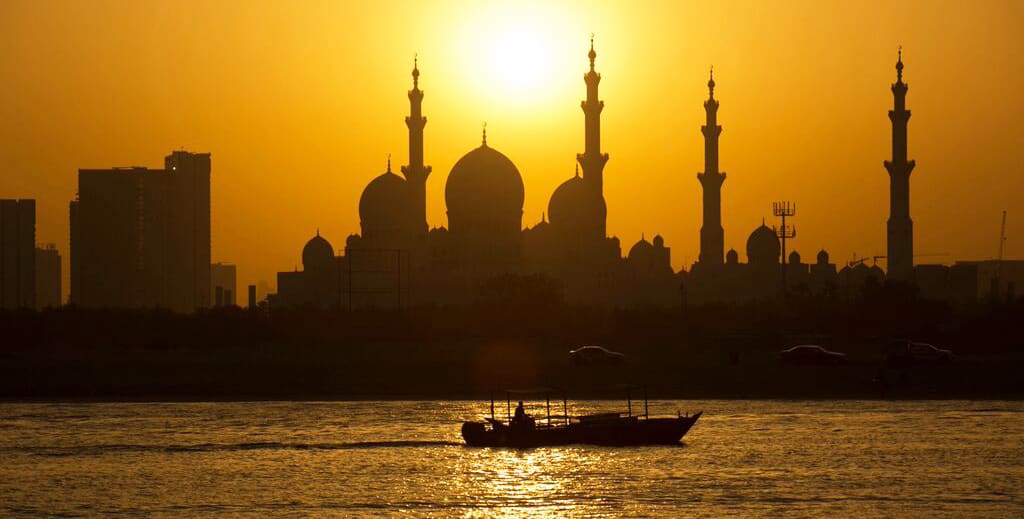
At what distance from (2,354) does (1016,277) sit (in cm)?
10932

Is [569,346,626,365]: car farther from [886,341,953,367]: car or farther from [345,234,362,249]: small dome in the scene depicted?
[345,234,362,249]: small dome

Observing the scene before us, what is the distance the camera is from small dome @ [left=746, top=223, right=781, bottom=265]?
116 meters

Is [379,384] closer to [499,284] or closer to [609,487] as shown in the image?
[609,487]


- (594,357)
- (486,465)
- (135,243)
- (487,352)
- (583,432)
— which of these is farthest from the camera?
(135,243)

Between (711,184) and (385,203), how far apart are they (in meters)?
20.5

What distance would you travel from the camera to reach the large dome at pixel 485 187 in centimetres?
9769

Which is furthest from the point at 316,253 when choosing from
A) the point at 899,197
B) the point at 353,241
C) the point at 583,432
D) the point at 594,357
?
the point at 583,432

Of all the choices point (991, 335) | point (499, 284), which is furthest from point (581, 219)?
point (991, 335)

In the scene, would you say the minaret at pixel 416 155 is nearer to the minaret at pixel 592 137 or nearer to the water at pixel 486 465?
the minaret at pixel 592 137

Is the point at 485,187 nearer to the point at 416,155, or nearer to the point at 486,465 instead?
the point at 416,155

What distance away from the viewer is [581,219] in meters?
101

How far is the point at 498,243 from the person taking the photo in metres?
99.0

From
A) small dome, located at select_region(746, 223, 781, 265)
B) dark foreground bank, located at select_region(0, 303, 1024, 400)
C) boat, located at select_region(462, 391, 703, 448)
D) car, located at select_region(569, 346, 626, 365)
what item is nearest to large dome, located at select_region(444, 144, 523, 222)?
dark foreground bank, located at select_region(0, 303, 1024, 400)

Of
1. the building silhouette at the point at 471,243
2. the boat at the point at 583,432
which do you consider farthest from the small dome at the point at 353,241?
the boat at the point at 583,432
